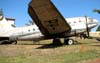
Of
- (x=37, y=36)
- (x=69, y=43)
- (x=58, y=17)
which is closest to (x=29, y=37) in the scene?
(x=37, y=36)

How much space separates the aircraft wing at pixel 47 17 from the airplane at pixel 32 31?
1.37 meters

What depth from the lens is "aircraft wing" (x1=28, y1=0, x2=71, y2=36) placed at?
20.9 meters

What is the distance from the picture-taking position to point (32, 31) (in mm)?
30266

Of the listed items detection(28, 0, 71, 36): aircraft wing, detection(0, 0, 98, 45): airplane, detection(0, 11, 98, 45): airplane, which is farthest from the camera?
detection(0, 11, 98, 45): airplane

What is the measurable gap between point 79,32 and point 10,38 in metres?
10.1

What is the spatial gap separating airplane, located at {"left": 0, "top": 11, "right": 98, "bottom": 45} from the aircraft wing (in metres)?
1.37

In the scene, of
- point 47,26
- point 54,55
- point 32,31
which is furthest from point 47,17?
point 32,31

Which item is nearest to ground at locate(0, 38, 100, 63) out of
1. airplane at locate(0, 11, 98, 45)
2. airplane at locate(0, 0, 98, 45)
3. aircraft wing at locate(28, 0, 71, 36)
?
aircraft wing at locate(28, 0, 71, 36)

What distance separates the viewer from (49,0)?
20422 mm

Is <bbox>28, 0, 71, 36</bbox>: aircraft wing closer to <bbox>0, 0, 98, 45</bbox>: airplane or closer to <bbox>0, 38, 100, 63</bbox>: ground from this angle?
<bbox>0, 0, 98, 45</bbox>: airplane

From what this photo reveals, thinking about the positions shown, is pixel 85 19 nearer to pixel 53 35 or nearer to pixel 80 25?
pixel 80 25

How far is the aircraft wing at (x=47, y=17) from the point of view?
822 inches

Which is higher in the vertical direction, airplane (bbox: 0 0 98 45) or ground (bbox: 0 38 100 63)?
airplane (bbox: 0 0 98 45)

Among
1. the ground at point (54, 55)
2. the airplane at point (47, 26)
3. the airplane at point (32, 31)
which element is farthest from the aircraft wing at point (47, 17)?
the ground at point (54, 55)
